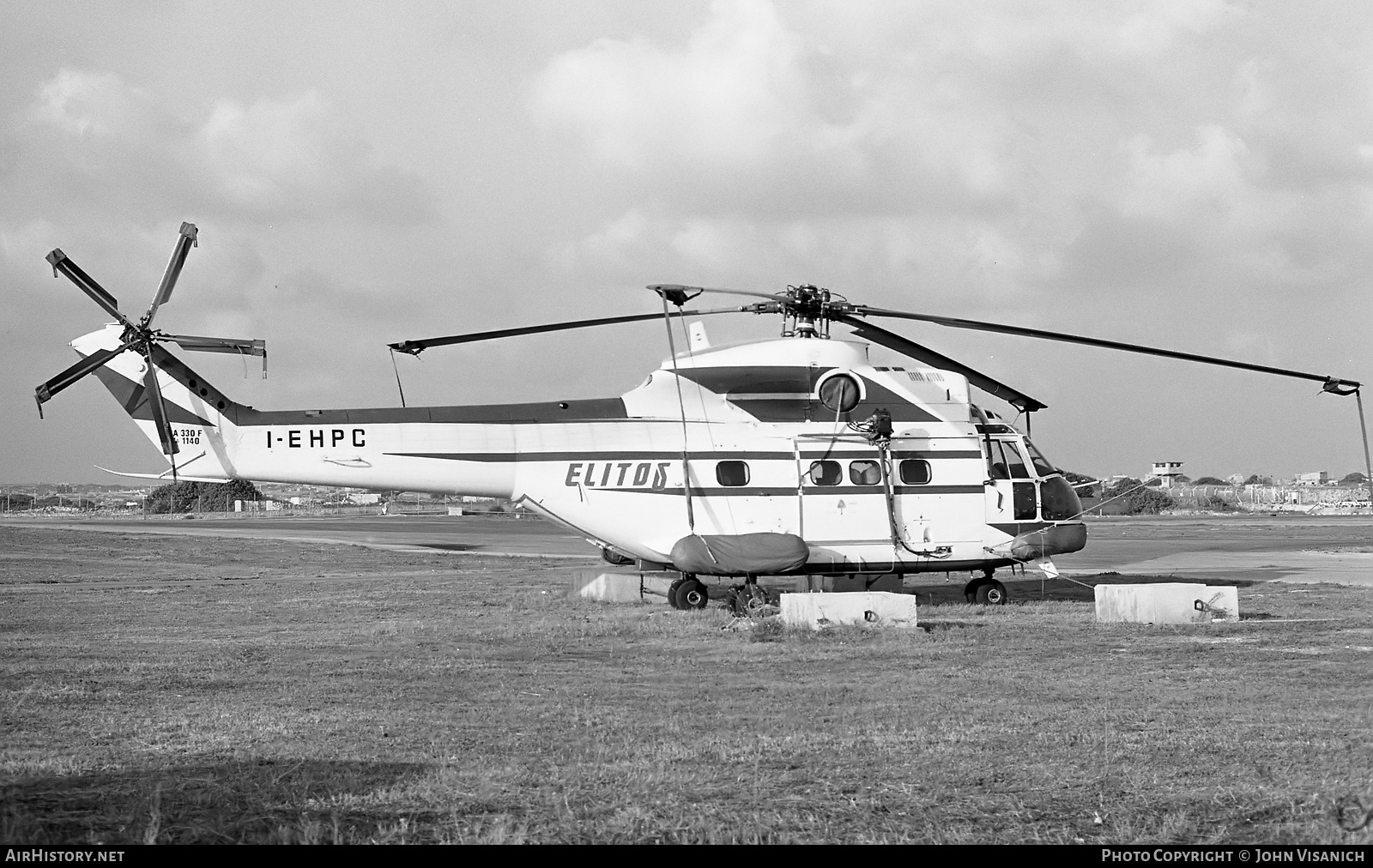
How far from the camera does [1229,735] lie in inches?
347

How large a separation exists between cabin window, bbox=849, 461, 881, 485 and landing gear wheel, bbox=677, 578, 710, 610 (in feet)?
10.5

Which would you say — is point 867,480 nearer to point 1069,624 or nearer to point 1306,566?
point 1069,624

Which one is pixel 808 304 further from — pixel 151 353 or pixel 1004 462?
pixel 151 353

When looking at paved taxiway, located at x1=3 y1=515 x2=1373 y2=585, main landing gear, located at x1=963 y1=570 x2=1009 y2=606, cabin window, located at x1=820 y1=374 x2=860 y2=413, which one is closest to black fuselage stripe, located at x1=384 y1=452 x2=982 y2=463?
cabin window, located at x1=820 y1=374 x2=860 y2=413

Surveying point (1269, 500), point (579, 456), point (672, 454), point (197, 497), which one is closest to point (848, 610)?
point (672, 454)

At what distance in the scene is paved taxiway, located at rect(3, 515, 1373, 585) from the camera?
1188 inches

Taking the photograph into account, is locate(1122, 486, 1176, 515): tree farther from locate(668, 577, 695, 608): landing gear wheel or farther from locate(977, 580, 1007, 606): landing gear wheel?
locate(668, 577, 695, 608): landing gear wheel

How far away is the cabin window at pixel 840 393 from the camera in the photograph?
768 inches

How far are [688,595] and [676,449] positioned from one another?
245 centimetres

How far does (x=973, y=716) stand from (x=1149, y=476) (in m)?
14.8

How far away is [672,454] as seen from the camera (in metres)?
19.6

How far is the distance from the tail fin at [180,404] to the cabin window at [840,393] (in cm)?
994

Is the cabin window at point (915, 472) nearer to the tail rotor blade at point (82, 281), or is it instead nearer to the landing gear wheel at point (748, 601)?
the landing gear wheel at point (748, 601)
